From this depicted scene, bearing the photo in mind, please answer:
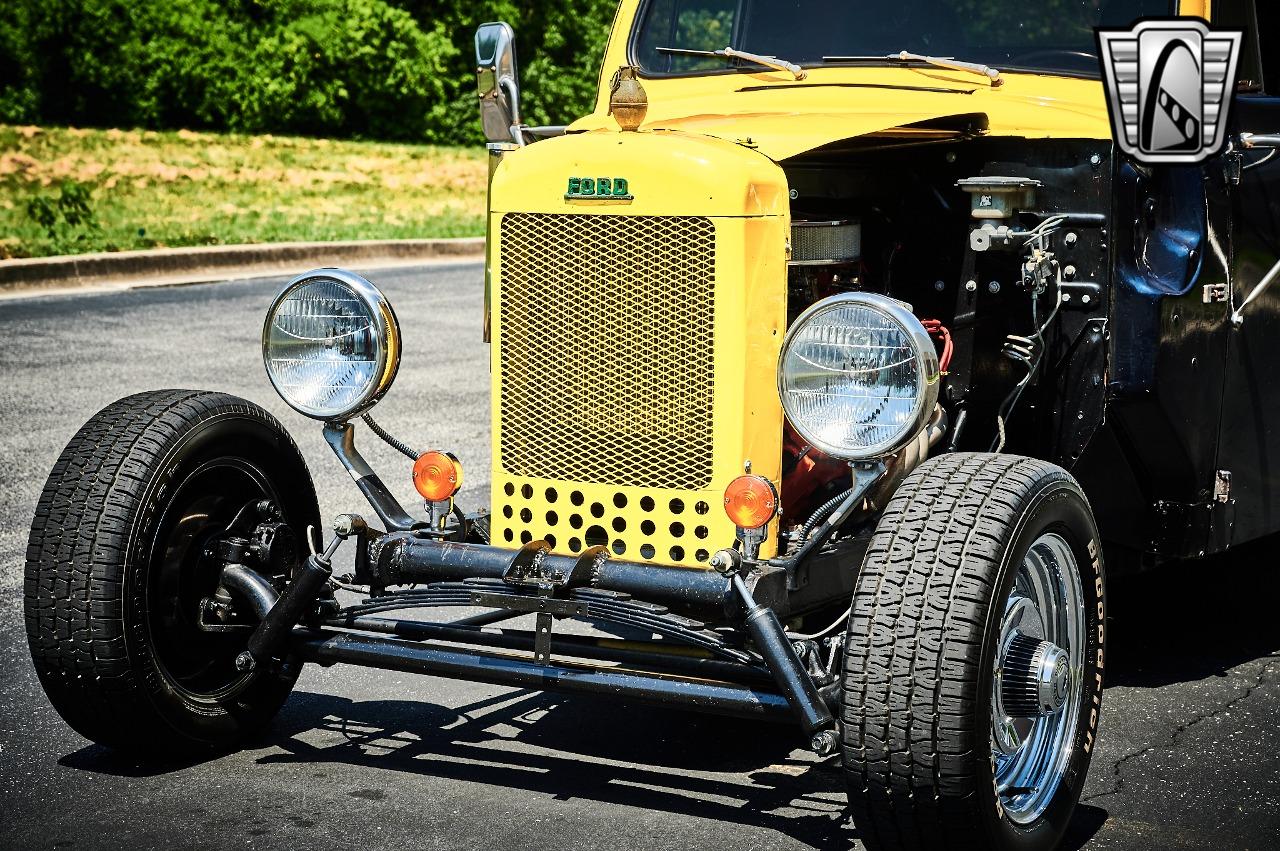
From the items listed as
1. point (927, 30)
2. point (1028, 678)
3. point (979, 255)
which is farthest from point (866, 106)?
point (1028, 678)

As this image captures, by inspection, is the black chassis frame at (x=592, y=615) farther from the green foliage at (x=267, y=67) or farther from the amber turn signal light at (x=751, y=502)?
the green foliage at (x=267, y=67)

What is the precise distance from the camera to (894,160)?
15.3 ft

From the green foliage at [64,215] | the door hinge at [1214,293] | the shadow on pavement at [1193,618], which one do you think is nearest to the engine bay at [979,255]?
the door hinge at [1214,293]

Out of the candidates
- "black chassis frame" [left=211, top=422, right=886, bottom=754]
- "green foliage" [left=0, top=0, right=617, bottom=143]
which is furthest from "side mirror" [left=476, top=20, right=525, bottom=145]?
"green foliage" [left=0, top=0, right=617, bottom=143]

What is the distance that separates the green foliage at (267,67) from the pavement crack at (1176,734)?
3165 cm

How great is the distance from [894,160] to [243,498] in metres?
2.00

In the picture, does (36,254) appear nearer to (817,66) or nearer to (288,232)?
(288,232)


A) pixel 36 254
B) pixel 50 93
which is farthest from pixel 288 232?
pixel 50 93

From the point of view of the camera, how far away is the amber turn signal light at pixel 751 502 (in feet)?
12.5

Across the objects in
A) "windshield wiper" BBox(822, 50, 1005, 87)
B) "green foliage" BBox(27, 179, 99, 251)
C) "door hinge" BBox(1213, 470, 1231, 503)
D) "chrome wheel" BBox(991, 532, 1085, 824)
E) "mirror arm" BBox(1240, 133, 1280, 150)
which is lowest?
"chrome wheel" BBox(991, 532, 1085, 824)

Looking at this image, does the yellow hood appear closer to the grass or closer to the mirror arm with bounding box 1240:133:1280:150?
the mirror arm with bounding box 1240:133:1280:150

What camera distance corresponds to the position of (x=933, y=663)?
342cm

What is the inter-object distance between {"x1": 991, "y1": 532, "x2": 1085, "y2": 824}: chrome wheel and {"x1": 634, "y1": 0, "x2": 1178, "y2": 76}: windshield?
5.68 ft

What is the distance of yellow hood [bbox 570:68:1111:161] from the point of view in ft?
14.5
